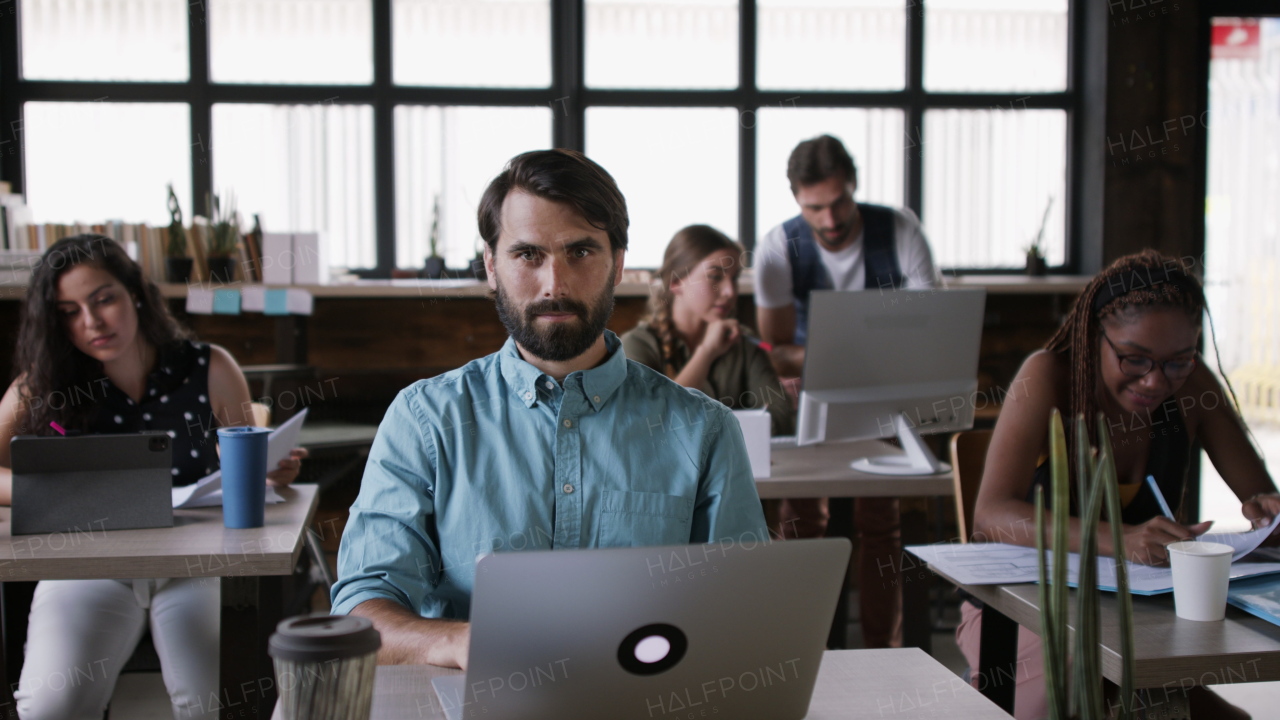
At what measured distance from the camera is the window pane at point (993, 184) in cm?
467

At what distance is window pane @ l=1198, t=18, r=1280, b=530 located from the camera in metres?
4.40

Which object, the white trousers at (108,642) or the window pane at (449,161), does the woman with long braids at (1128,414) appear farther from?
the window pane at (449,161)

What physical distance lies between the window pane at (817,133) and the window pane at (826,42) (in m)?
0.13

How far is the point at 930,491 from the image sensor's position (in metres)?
2.26

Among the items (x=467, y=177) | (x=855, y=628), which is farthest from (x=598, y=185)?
(x=467, y=177)

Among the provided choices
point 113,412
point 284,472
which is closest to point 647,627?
point 284,472

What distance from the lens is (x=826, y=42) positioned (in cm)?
457

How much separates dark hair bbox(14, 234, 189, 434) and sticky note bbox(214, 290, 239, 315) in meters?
1.20

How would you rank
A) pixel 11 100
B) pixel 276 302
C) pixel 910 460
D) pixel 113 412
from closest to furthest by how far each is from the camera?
pixel 113 412 → pixel 910 460 → pixel 276 302 → pixel 11 100

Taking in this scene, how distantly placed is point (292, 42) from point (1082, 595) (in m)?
4.38

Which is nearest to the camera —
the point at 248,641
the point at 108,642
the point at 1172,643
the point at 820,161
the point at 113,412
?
the point at 1172,643

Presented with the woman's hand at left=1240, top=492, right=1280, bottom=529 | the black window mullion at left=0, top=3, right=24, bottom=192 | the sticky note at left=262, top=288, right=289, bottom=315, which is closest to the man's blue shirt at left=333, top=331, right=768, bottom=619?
the woman's hand at left=1240, top=492, right=1280, bottom=529

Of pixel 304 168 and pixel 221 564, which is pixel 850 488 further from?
pixel 304 168

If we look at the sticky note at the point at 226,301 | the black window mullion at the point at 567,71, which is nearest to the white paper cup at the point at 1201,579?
the sticky note at the point at 226,301
